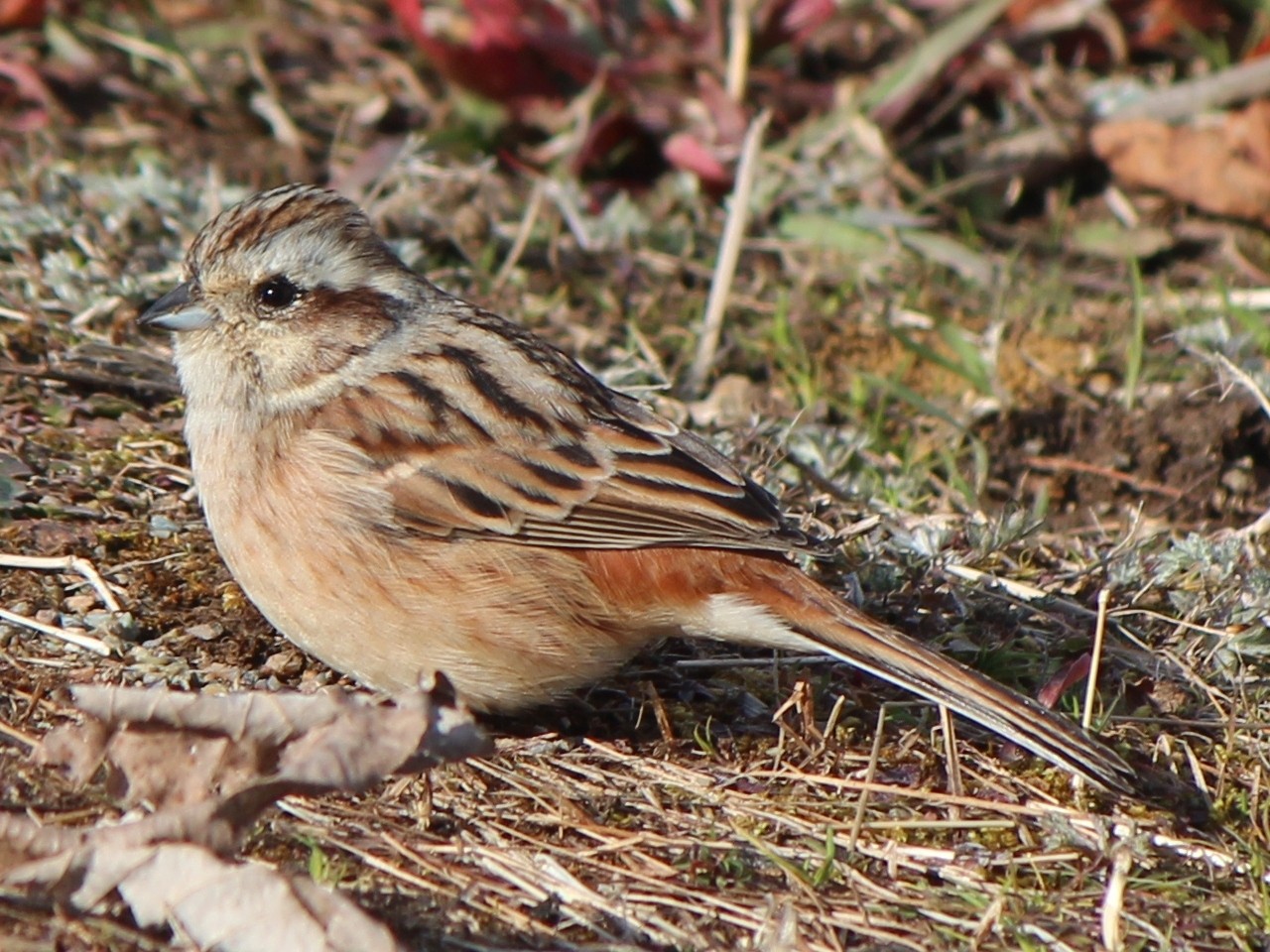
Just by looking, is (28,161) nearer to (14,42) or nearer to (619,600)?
(14,42)

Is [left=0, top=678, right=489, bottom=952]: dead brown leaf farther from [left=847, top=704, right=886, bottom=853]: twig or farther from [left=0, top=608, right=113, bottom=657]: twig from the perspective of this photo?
[left=847, top=704, right=886, bottom=853]: twig

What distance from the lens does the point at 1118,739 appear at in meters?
4.72

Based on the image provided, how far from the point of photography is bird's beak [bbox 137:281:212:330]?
4.98 meters

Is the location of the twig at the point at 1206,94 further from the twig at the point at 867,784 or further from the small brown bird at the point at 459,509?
the twig at the point at 867,784

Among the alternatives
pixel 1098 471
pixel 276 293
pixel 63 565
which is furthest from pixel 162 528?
pixel 1098 471

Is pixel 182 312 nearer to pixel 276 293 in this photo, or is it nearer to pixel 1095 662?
pixel 276 293

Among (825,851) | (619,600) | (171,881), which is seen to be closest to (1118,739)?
(825,851)

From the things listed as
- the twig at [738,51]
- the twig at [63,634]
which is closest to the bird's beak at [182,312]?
the twig at [63,634]

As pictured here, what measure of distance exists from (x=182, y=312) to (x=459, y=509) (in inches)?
41.3

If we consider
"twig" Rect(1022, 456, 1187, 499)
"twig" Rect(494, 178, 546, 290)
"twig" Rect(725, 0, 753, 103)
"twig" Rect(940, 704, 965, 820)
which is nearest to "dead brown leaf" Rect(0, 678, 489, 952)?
"twig" Rect(940, 704, 965, 820)

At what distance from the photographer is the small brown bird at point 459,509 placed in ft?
15.0

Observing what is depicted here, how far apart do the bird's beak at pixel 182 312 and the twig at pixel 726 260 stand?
2160 mm

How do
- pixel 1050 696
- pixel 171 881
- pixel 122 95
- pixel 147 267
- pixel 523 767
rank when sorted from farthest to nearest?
pixel 122 95
pixel 147 267
pixel 1050 696
pixel 523 767
pixel 171 881

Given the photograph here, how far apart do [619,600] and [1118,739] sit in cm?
143
